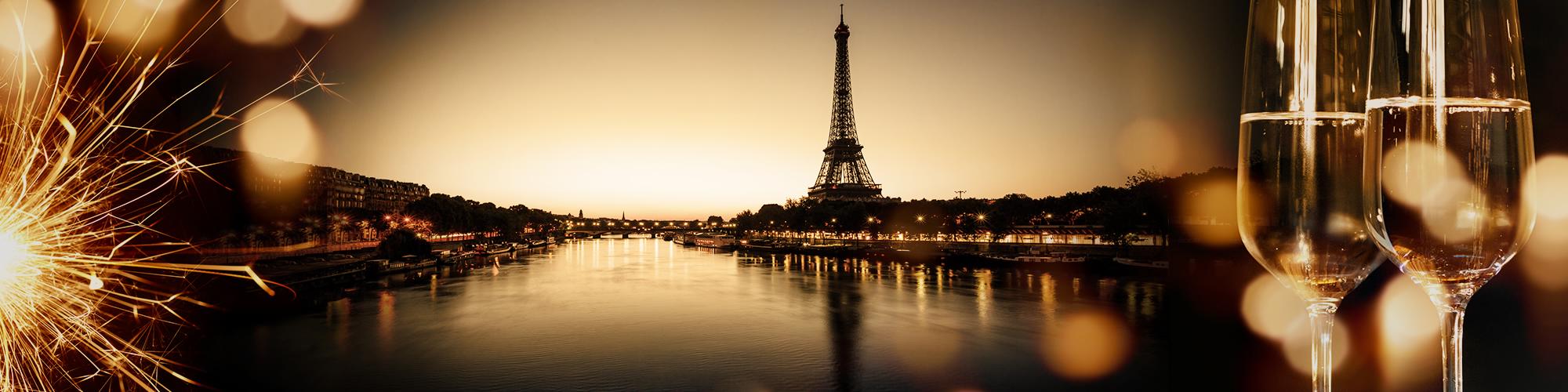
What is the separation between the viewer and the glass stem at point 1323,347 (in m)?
0.71

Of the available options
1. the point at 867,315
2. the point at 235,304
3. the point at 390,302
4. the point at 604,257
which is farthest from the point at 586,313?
the point at 604,257

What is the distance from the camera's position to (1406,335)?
4.17 ft

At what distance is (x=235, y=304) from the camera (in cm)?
2798

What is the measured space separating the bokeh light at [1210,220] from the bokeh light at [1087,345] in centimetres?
1723

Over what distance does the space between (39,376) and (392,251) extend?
132 feet

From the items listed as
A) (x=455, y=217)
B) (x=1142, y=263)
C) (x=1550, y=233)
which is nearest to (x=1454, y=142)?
(x=1550, y=233)

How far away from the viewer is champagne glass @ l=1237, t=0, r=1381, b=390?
2.29ft

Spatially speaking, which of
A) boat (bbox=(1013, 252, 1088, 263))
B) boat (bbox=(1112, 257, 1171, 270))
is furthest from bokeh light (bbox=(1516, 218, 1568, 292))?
boat (bbox=(1013, 252, 1088, 263))

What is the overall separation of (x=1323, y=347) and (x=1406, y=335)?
2.55 feet

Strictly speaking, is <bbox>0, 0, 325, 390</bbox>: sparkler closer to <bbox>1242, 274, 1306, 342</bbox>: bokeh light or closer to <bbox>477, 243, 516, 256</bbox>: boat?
<bbox>1242, 274, 1306, 342</bbox>: bokeh light

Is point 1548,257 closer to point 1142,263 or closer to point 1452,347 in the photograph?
point 1452,347

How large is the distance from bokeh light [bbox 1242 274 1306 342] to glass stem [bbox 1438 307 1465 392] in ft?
3.51

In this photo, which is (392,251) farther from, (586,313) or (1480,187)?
(1480,187)

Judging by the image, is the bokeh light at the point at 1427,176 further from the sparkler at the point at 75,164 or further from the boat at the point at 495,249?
the boat at the point at 495,249
